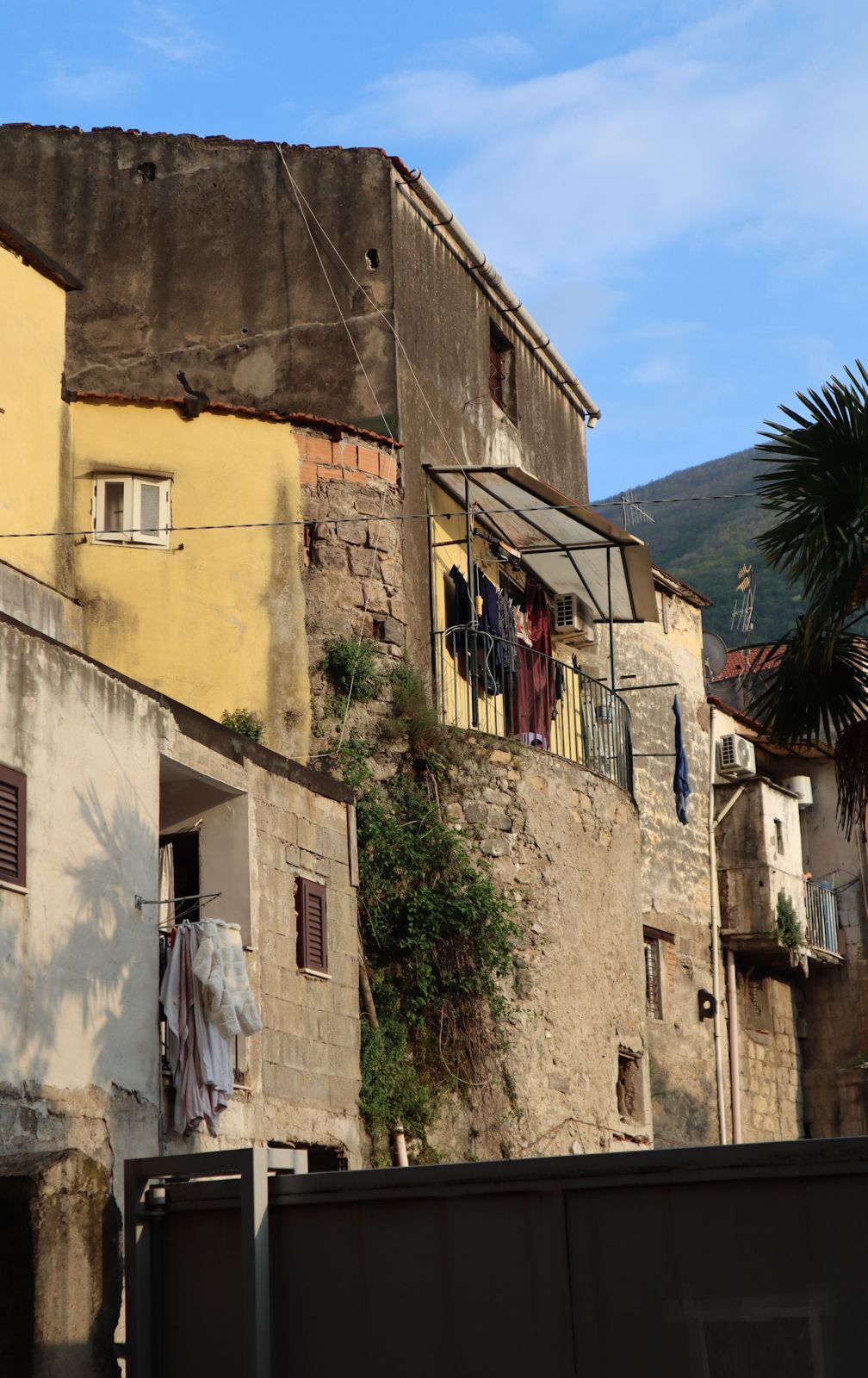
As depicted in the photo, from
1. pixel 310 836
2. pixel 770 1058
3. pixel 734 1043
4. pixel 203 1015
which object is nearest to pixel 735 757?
pixel 734 1043

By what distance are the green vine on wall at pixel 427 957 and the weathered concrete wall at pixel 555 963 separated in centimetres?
24

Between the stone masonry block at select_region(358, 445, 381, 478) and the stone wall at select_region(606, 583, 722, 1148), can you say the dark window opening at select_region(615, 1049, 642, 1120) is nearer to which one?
the stone wall at select_region(606, 583, 722, 1148)

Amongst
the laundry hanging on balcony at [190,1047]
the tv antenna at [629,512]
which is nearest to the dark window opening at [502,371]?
the tv antenna at [629,512]

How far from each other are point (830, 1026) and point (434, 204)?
14.8 metres

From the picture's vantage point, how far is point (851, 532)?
1107 centimetres

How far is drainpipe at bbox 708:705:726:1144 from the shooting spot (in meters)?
A: 25.1

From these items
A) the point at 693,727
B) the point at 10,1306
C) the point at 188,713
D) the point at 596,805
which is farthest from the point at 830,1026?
the point at 10,1306

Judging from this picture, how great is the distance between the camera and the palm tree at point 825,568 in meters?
11.0

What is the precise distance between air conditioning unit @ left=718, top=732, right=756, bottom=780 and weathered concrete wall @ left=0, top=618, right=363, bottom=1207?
12883 millimetres

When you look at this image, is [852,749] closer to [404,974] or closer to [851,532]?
[851,532]

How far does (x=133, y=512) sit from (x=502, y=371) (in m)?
6.22

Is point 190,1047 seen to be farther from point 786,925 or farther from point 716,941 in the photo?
point 786,925

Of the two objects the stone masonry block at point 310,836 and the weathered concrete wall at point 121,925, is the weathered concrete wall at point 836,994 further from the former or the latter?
the weathered concrete wall at point 121,925

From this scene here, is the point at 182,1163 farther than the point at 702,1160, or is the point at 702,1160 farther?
the point at 182,1163
